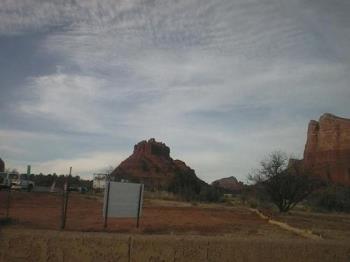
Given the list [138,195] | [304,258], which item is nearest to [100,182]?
[138,195]

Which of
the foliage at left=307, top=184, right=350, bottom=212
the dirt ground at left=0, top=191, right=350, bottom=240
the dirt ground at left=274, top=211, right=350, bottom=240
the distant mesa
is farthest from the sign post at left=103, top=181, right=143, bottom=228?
the distant mesa

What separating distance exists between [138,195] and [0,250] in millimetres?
10243

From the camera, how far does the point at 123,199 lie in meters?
14.4

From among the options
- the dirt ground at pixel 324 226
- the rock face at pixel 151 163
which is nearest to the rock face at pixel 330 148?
the rock face at pixel 151 163

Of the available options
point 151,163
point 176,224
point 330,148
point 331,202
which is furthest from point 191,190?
point 151,163

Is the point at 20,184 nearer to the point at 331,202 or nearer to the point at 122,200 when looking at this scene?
the point at 331,202

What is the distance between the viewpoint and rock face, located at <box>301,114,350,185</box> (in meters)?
117

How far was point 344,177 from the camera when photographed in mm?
114688

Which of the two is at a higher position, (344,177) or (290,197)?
(344,177)

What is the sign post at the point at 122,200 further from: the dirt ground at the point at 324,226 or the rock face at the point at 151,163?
the rock face at the point at 151,163

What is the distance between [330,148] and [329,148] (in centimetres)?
45

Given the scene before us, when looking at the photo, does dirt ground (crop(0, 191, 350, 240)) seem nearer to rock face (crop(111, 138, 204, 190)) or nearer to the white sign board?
the white sign board

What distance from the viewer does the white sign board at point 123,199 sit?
14.0m

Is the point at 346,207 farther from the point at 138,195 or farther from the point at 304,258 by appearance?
the point at 304,258
